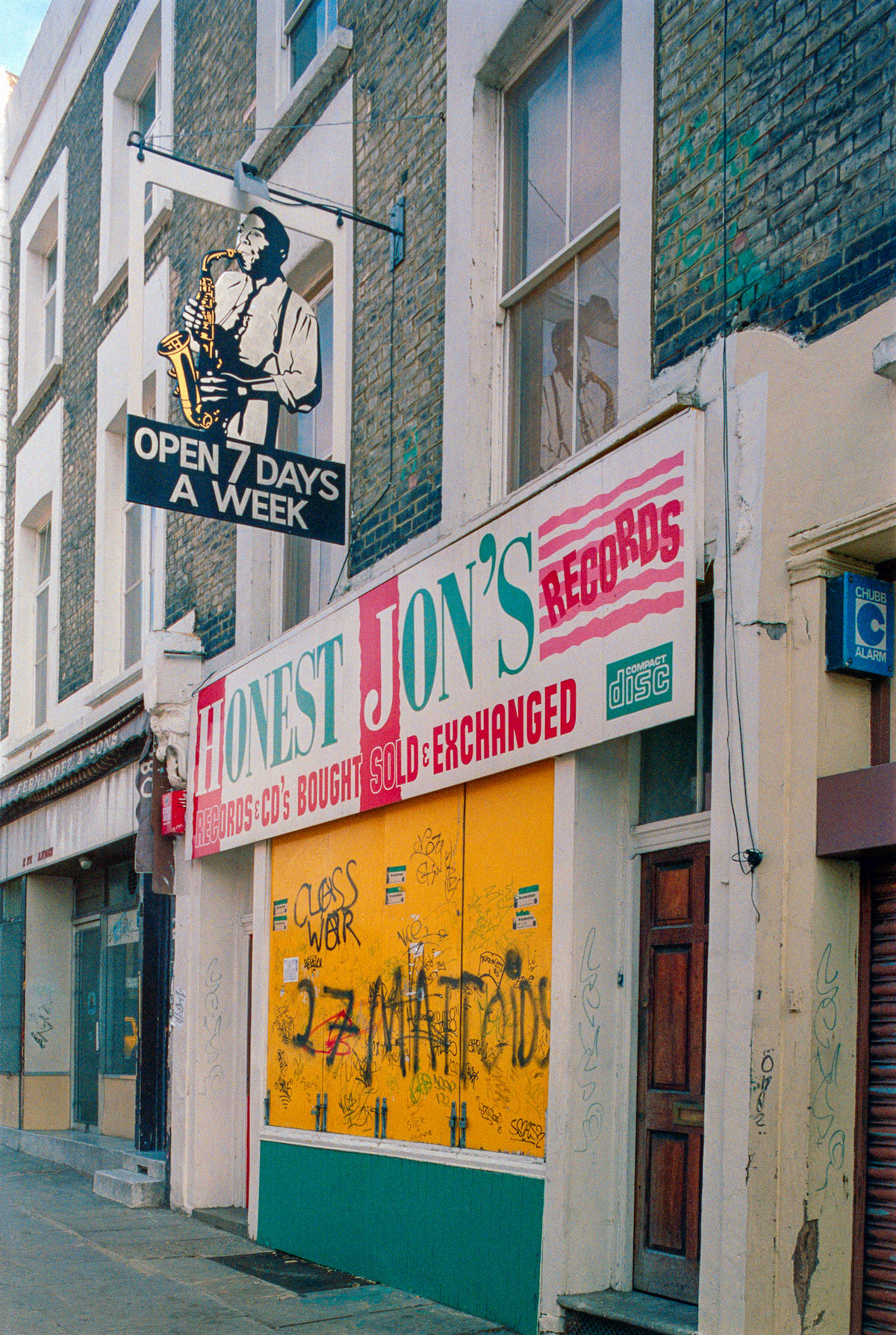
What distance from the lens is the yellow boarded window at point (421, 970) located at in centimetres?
682

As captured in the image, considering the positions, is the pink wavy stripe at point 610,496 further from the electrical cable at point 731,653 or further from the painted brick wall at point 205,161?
the painted brick wall at point 205,161

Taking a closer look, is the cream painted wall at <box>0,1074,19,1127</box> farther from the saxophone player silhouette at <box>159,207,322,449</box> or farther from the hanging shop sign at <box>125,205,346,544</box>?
the saxophone player silhouette at <box>159,207,322,449</box>

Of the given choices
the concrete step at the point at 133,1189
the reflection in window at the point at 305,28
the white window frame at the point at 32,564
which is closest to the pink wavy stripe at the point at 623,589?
the reflection in window at the point at 305,28

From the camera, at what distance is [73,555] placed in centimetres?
1550

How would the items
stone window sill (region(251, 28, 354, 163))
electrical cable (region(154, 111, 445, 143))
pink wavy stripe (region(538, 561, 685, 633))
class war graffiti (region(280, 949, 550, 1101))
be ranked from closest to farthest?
pink wavy stripe (region(538, 561, 685, 633)) < class war graffiti (region(280, 949, 550, 1101)) < electrical cable (region(154, 111, 445, 143)) < stone window sill (region(251, 28, 354, 163))

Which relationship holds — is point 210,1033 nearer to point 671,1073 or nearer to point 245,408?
point 245,408

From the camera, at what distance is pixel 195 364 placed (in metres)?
8.54

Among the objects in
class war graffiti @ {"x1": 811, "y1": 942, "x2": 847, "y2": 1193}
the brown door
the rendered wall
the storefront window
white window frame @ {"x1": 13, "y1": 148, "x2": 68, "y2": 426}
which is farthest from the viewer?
white window frame @ {"x1": 13, "y1": 148, "x2": 68, "y2": 426}

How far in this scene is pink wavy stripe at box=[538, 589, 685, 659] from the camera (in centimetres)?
592

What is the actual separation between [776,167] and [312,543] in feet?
17.4

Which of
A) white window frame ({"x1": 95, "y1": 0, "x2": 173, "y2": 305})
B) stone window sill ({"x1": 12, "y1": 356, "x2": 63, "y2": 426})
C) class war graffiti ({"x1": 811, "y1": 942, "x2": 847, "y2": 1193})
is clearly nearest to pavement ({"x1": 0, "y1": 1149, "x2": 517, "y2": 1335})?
class war graffiti ({"x1": 811, "y1": 942, "x2": 847, "y2": 1193})

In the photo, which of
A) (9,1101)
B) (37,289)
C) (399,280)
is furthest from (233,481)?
(37,289)

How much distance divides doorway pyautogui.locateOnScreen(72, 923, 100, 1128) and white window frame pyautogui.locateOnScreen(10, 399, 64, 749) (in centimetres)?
248

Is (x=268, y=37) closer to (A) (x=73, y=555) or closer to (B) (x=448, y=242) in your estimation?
(B) (x=448, y=242)
